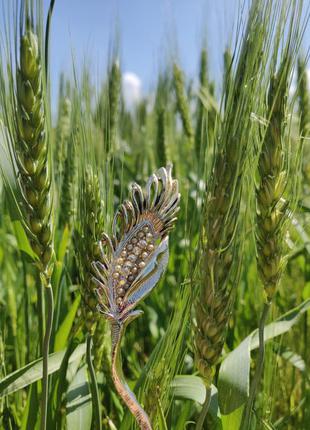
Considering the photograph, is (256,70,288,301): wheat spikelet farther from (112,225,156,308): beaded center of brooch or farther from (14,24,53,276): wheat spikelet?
(14,24,53,276): wheat spikelet

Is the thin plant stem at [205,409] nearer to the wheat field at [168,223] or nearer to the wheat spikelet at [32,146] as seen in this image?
the wheat field at [168,223]

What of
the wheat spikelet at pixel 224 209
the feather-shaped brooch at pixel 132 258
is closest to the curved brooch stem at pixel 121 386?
the feather-shaped brooch at pixel 132 258

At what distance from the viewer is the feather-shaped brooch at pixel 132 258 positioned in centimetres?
73

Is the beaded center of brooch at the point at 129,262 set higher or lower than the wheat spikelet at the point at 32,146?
lower

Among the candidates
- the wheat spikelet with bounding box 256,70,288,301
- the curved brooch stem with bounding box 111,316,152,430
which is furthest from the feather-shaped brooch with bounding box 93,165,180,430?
the wheat spikelet with bounding box 256,70,288,301

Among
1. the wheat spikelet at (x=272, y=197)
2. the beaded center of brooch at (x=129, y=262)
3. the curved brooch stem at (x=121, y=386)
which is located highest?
the wheat spikelet at (x=272, y=197)

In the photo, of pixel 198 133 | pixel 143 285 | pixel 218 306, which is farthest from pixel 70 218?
pixel 198 133

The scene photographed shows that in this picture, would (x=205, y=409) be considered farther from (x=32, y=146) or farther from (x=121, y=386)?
(x=32, y=146)

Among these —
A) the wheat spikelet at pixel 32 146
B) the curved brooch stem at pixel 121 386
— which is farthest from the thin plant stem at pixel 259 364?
the wheat spikelet at pixel 32 146

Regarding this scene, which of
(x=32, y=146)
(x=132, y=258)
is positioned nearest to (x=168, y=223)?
(x=132, y=258)

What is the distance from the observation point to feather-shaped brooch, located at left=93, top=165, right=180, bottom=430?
28.7 inches

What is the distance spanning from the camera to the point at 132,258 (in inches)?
28.8

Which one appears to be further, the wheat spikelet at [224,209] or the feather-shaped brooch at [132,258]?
the feather-shaped brooch at [132,258]

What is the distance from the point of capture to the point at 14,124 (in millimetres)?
698
